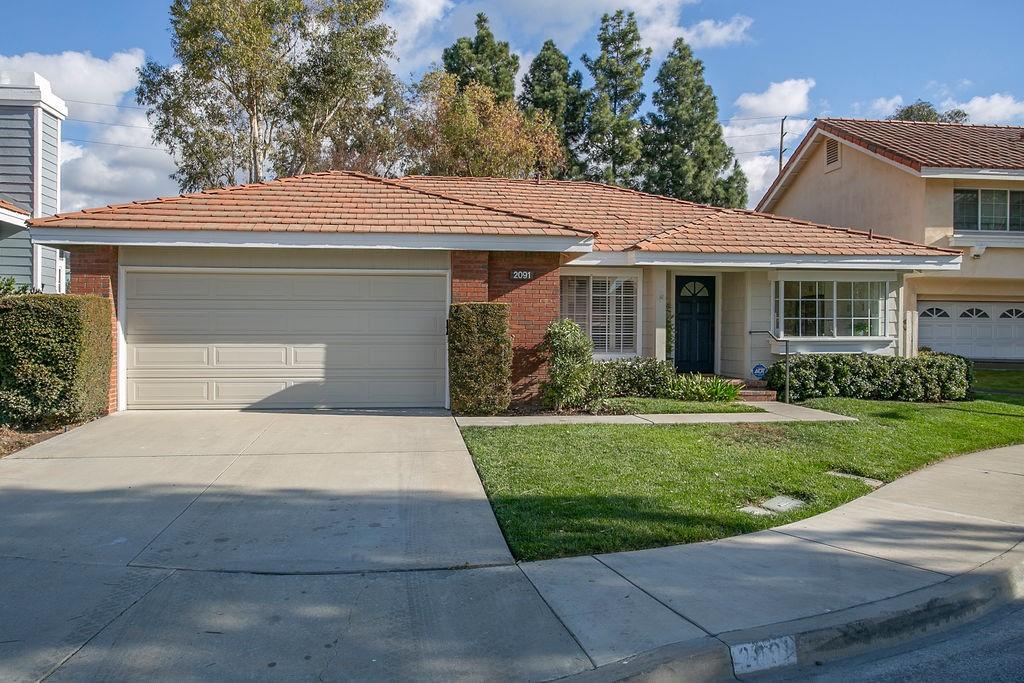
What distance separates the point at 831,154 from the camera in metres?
22.1

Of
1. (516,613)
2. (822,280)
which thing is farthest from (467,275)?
(516,613)

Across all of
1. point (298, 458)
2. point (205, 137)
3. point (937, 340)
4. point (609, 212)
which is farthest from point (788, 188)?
point (298, 458)

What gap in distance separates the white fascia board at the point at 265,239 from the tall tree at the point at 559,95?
21708mm

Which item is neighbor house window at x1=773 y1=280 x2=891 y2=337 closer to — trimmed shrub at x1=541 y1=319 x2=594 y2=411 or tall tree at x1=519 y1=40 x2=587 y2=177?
trimmed shrub at x1=541 y1=319 x2=594 y2=411

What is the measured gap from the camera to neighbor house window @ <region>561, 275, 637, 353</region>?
14.4 metres

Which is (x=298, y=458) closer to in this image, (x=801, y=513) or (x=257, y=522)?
(x=257, y=522)

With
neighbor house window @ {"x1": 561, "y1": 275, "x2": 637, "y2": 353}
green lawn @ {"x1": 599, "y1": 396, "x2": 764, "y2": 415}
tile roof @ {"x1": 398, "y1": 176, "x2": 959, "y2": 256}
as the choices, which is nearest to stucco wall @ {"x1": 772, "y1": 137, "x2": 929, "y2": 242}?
tile roof @ {"x1": 398, "y1": 176, "x2": 959, "y2": 256}

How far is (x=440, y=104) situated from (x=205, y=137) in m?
7.88

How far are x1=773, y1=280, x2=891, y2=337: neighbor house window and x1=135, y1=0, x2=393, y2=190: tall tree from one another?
664 inches

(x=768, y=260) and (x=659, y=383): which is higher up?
(x=768, y=260)

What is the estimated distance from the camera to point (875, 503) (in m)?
7.14

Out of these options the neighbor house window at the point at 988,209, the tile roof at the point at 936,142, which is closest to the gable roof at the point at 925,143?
the tile roof at the point at 936,142

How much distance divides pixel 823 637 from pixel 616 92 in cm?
3232

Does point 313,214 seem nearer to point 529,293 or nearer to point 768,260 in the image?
point 529,293
